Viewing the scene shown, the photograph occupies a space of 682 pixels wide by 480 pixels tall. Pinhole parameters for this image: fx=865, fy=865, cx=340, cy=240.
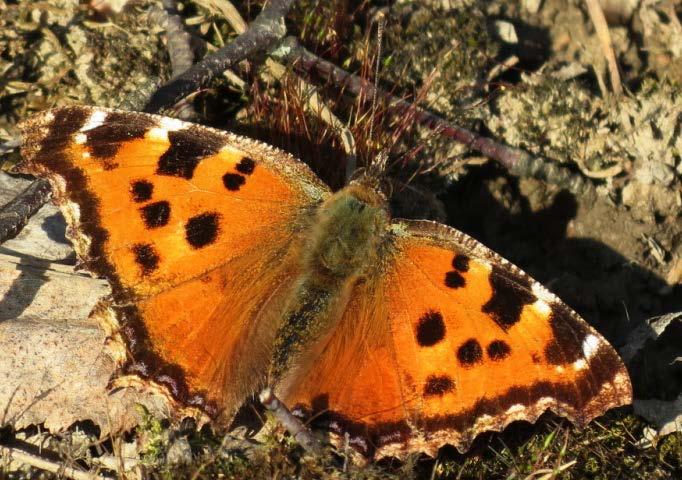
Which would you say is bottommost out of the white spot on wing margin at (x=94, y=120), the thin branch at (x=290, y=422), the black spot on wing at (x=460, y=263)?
the thin branch at (x=290, y=422)

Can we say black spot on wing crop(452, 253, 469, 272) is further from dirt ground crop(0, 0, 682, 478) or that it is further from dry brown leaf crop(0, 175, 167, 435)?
dry brown leaf crop(0, 175, 167, 435)

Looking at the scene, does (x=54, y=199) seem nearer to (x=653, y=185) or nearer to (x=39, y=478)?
(x=39, y=478)

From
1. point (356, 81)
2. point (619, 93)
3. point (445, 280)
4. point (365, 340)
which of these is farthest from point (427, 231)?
point (619, 93)

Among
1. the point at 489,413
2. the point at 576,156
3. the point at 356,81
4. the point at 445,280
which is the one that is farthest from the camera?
the point at 576,156

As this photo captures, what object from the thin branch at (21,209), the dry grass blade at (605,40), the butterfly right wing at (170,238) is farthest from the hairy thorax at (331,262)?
the dry grass blade at (605,40)

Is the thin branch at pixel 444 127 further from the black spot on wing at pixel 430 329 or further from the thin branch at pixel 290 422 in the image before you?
the thin branch at pixel 290 422

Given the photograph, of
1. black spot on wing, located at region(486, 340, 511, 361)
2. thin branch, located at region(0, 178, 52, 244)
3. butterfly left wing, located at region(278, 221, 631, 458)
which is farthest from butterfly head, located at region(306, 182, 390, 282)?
thin branch, located at region(0, 178, 52, 244)
